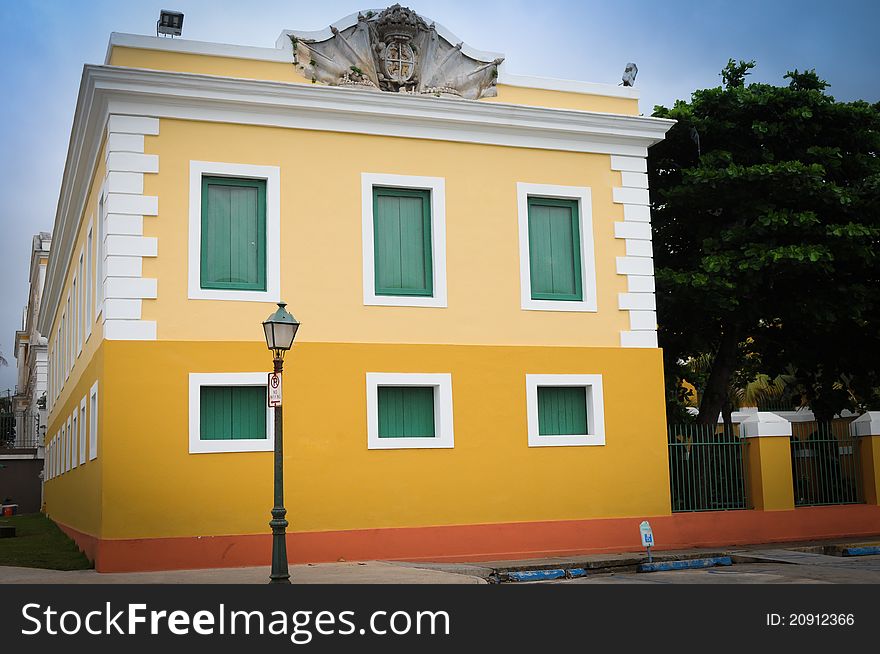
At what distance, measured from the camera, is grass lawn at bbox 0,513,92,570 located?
53.2ft

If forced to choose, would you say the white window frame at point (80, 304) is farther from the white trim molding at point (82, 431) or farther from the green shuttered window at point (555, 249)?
the green shuttered window at point (555, 249)

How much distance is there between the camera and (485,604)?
32.5ft

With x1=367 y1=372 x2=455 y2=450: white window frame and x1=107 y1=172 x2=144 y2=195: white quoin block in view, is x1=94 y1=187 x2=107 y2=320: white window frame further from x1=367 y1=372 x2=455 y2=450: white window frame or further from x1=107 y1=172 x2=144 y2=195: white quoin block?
x1=367 y1=372 x2=455 y2=450: white window frame

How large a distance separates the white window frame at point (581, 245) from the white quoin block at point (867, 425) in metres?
6.09

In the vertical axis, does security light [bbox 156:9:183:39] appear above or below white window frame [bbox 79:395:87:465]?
above

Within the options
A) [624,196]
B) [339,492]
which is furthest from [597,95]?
[339,492]

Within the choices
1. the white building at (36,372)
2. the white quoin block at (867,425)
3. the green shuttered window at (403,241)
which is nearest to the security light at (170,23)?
the green shuttered window at (403,241)

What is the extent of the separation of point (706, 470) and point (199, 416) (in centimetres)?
869

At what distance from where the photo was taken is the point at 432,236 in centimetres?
1683

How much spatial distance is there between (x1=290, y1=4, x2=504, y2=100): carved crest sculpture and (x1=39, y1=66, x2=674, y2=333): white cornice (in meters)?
0.52

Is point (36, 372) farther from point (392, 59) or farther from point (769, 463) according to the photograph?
point (769, 463)

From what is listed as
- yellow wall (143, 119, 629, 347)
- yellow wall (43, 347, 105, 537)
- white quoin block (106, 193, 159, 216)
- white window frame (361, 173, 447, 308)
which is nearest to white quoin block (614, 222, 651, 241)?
yellow wall (143, 119, 629, 347)

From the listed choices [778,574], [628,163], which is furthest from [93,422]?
[778,574]

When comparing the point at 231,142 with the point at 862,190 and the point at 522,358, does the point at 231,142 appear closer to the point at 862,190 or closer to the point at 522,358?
the point at 522,358
